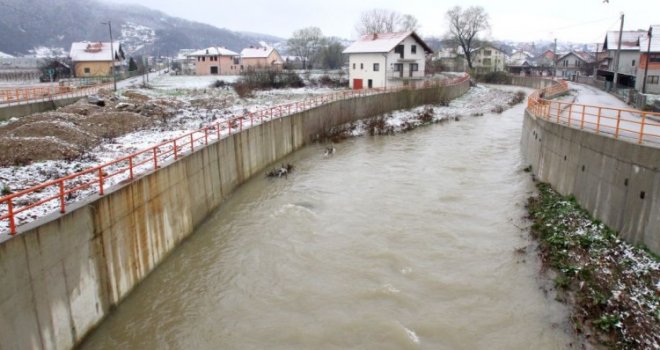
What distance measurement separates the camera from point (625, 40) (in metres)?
61.9

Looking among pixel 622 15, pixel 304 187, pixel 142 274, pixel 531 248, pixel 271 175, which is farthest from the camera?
pixel 622 15

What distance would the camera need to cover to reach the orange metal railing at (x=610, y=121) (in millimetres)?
14040

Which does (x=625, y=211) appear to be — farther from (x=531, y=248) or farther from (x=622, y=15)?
(x=622, y=15)

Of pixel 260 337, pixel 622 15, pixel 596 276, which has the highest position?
pixel 622 15

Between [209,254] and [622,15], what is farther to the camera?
[622,15]

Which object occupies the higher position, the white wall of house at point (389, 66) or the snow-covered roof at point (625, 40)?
the snow-covered roof at point (625, 40)

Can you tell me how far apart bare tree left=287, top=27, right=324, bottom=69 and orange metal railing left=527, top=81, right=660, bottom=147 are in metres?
100

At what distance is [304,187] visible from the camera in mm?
20953

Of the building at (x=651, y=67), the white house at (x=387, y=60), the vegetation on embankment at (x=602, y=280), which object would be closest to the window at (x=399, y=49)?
the white house at (x=387, y=60)

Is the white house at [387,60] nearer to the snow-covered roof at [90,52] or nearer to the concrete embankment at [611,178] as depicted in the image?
the concrete embankment at [611,178]

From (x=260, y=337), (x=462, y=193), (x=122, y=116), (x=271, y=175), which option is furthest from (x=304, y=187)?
(x=122, y=116)

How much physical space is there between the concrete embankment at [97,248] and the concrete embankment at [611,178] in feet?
40.4

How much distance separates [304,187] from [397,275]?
8897 millimetres

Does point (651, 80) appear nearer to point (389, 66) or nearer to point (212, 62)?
point (389, 66)
